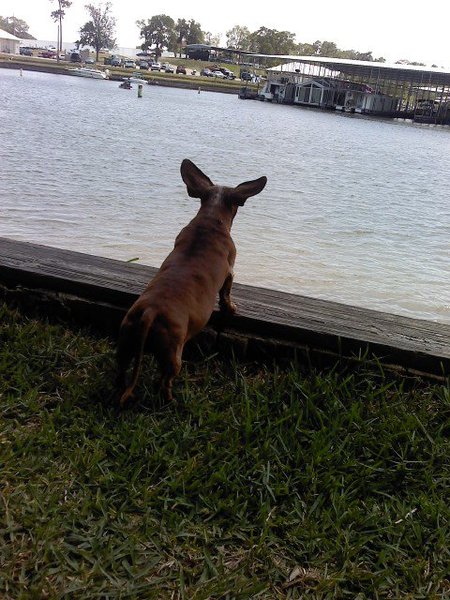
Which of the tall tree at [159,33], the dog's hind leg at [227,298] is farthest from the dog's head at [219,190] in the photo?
the tall tree at [159,33]

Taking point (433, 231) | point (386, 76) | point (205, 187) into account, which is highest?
point (386, 76)

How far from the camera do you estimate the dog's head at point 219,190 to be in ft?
10.2

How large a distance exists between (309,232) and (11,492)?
Result: 8468 mm

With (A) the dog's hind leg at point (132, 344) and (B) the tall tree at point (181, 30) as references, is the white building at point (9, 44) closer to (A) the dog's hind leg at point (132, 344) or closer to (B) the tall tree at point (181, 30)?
(B) the tall tree at point (181, 30)

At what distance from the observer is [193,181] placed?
3.26m

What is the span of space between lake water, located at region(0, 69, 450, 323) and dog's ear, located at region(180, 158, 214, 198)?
3.82m

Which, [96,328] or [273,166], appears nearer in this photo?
[96,328]

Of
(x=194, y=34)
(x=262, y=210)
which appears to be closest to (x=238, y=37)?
(x=194, y=34)

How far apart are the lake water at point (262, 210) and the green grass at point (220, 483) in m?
4.09

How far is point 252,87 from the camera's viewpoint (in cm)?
9119

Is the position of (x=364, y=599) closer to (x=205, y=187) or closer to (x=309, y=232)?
(x=205, y=187)

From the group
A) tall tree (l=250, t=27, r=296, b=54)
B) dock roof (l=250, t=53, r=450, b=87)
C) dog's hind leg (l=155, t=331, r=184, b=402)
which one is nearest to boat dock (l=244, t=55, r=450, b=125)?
dock roof (l=250, t=53, r=450, b=87)

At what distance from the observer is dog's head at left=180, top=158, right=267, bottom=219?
311cm

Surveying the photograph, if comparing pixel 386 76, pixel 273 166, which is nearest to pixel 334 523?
pixel 273 166
